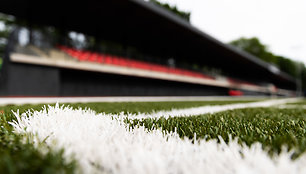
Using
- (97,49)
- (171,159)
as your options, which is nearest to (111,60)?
(97,49)

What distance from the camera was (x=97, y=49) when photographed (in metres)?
15.8

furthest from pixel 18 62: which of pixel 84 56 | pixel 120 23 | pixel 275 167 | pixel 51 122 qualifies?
pixel 275 167

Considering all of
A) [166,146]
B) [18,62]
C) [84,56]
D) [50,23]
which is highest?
[50,23]

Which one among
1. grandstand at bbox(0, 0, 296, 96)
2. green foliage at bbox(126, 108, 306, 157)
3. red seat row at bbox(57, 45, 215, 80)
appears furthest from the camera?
red seat row at bbox(57, 45, 215, 80)

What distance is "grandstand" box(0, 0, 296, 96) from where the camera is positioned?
10.8 metres

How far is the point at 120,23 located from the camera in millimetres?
15469

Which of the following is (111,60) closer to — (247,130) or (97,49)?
(97,49)

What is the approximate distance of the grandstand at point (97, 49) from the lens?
10.8 metres

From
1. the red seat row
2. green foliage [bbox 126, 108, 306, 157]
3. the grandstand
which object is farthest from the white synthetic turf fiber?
the red seat row

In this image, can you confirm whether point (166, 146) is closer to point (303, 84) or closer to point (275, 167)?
point (275, 167)

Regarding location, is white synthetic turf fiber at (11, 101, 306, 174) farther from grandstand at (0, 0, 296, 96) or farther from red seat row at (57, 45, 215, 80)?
red seat row at (57, 45, 215, 80)

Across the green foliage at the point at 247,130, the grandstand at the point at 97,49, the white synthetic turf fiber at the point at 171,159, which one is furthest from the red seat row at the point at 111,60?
the white synthetic turf fiber at the point at 171,159

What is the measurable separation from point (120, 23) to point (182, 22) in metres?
5.28

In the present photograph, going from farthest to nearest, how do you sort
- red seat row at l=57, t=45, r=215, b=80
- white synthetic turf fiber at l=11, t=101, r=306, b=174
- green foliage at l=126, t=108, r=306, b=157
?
red seat row at l=57, t=45, r=215, b=80 → green foliage at l=126, t=108, r=306, b=157 → white synthetic turf fiber at l=11, t=101, r=306, b=174
